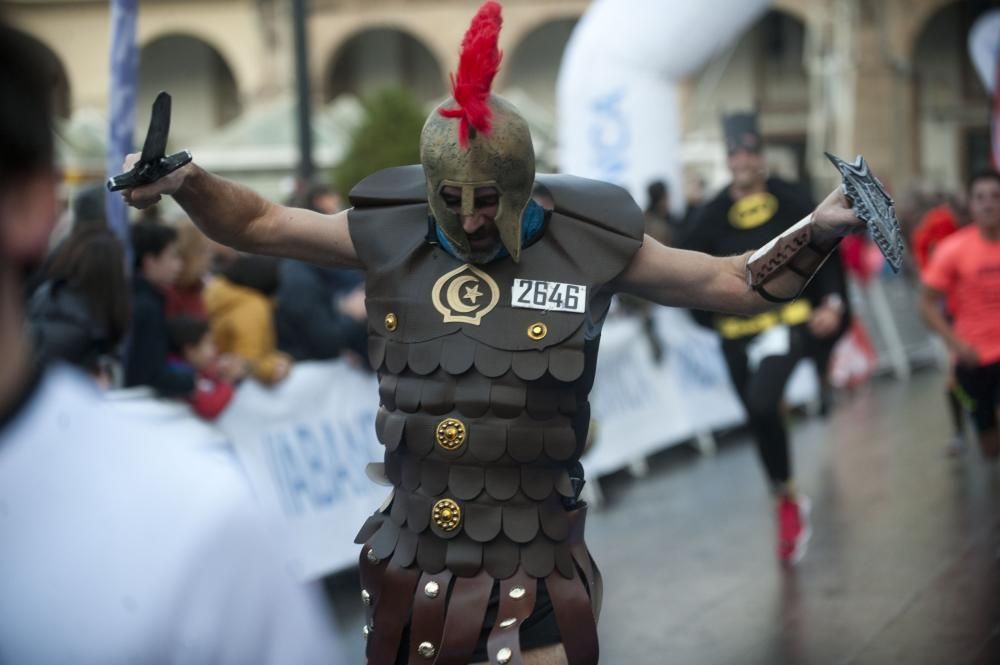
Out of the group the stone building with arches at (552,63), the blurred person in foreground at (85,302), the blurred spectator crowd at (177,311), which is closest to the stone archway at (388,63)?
the stone building with arches at (552,63)

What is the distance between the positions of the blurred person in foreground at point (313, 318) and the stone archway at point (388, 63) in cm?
2564

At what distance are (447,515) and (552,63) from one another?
29.7 metres

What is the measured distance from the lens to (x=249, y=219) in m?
3.52

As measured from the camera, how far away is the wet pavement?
234 inches

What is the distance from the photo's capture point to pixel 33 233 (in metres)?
1.44

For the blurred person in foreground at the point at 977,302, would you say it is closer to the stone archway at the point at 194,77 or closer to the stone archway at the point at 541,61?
the stone archway at the point at 541,61

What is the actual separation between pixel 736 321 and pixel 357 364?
1930 millimetres

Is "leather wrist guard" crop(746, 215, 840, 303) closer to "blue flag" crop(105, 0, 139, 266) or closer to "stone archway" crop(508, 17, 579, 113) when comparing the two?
"blue flag" crop(105, 0, 139, 266)

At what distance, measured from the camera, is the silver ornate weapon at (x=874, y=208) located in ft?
10.7

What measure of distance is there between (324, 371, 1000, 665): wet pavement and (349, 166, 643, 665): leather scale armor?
244cm

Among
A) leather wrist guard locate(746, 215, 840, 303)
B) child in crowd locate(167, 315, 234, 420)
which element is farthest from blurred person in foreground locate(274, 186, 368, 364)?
leather wrist guard locate(746, 215, 840, 303)

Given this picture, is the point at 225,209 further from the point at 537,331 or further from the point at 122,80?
the point at 122,80

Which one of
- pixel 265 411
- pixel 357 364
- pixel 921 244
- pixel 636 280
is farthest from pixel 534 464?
pixel 921 244

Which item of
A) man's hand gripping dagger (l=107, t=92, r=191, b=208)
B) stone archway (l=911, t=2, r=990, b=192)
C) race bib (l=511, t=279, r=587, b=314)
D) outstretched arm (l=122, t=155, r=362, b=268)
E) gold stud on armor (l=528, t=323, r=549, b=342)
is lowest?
gold stud on armor (l=528, t=323, r=549, b=342)
